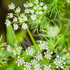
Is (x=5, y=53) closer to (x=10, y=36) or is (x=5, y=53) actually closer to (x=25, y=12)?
(x=10, y=36)

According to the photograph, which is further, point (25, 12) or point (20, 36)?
point (20, 36)

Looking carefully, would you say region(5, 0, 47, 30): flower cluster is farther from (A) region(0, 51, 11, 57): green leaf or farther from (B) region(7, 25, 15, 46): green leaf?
(A) region(0, 51, 11, 57): green leaf

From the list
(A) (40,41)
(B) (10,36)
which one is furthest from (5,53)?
(A) (40,41)

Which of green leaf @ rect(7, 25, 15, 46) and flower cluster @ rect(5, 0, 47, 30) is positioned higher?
flower cluster @ rect(5, 0, 47, 30)

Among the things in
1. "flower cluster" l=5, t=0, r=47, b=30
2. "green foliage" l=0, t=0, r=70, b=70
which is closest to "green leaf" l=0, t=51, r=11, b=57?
"green foliage" l=0, t=0, r=70, b=70

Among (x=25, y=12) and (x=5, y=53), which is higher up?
(x=25, y=12)

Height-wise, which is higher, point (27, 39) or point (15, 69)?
point (27, 39)

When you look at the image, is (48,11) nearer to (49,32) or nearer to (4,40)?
(49,32)

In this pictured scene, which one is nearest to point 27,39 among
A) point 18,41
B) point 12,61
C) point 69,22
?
point 18,41

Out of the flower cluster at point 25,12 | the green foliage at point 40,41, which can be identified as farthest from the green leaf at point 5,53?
the flower cluster at point 25,12

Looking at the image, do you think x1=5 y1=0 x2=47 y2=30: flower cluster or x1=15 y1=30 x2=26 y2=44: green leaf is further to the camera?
x1=15 y1=30 x2=26 y2=44: green leaf

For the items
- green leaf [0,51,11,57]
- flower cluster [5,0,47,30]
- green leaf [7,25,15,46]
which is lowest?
green leaf [0,51,11,57]
